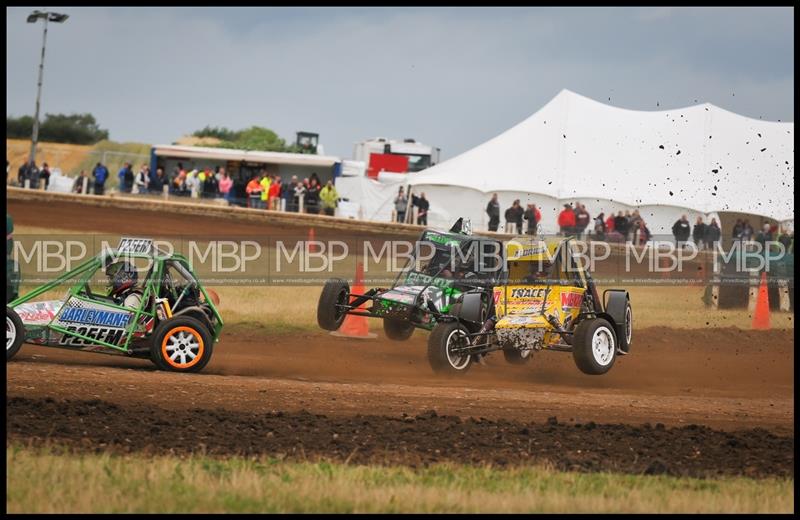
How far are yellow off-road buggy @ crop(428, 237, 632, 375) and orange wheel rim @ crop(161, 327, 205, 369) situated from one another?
2.87 m

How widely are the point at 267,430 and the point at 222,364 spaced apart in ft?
15.4

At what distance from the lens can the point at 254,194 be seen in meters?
35.4

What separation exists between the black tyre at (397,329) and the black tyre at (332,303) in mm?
1133

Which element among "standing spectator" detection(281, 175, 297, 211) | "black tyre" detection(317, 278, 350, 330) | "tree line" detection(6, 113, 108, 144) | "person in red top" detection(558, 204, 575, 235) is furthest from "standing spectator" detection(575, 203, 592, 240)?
"tree line" detection(6, 113, 108, 144)

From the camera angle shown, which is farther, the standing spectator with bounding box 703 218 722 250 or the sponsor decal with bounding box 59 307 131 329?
the standing spectator with bounding box 703 218 722 250

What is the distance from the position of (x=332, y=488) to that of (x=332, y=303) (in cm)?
783

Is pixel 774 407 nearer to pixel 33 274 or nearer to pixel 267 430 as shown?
pixel 267 430

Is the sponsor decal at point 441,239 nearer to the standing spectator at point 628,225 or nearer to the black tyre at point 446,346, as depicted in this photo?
the black tyre at point 446,346

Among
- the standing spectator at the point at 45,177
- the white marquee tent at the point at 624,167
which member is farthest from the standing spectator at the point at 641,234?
the standing spectator at the point at 45,177

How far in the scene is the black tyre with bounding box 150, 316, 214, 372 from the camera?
12.5m

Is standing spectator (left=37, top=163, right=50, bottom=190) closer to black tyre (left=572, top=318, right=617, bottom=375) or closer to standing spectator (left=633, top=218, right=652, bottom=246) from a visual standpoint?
standing spectator (left=633, top=218, right=652, bottom=246)

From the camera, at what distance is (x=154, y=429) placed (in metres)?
9.20

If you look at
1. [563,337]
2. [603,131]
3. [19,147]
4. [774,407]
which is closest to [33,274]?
[563,337]

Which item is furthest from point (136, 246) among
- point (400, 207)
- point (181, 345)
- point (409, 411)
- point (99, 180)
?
point (99, 180)
